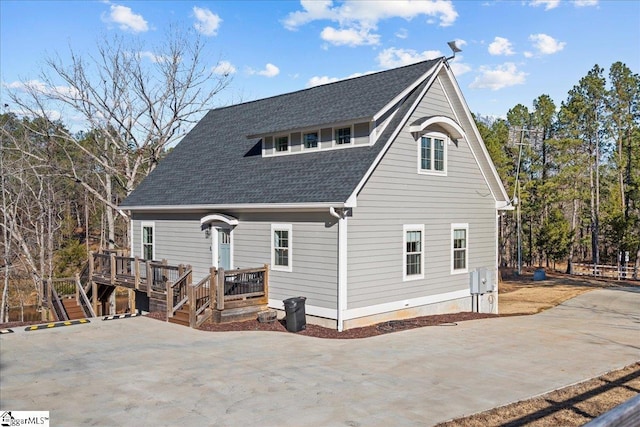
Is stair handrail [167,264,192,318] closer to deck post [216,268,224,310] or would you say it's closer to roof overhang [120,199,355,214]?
deck post [216,268,224,310]

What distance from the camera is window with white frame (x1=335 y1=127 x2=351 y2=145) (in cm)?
1534

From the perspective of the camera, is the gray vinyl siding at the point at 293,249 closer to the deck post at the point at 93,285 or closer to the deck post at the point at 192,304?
the deck post at the point at 192,304

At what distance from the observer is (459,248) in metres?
17.8

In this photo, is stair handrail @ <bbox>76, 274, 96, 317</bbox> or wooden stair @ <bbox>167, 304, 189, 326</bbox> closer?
wooden stair @ <bbox>167, 304, 189, 326</bbox>

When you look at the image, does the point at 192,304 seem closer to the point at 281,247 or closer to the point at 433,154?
the point at 281,247

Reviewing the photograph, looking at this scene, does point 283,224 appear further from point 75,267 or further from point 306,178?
point 75,267

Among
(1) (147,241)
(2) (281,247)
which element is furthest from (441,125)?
(1) (147,241)

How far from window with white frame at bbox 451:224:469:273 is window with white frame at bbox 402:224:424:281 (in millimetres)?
1919

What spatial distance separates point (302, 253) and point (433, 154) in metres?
5.62

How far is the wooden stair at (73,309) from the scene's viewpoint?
19453mm

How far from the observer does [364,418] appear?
7.10 metres

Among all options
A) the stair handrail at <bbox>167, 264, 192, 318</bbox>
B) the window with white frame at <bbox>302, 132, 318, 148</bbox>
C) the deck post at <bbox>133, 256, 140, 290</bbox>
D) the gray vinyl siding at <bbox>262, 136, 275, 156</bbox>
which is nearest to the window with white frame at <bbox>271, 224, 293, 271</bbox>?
the stair handrail at <bbox>167, 264, 192, 318</bbox>

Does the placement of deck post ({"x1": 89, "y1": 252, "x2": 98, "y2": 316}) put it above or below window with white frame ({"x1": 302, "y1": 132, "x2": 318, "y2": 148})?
below

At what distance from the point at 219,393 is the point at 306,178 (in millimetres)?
7828
